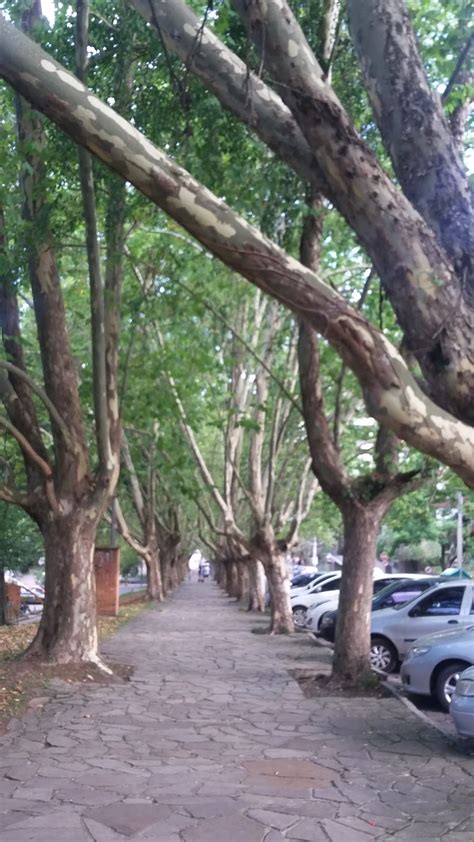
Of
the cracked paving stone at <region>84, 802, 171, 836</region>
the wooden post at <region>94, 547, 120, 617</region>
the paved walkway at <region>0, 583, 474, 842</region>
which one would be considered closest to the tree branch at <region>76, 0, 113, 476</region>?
the paved walkway at <region>0, 583, 474, 842</region>

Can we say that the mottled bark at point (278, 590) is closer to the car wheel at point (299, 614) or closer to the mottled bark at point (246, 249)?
the car wheel at point (299, 614)

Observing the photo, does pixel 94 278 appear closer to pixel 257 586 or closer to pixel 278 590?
pixel 278 590

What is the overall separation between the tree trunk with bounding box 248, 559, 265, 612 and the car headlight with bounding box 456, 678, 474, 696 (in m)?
22.0

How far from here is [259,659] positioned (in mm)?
17859

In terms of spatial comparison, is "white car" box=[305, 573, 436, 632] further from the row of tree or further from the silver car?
the silver car

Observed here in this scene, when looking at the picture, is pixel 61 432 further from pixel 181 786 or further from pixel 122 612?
pixel 122 612

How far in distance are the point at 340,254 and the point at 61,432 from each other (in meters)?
6.01

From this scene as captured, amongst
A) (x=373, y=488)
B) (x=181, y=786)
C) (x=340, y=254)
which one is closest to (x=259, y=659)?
(x=373, y=488)

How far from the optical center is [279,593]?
23.4m

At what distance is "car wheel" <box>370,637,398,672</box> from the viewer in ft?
54.2

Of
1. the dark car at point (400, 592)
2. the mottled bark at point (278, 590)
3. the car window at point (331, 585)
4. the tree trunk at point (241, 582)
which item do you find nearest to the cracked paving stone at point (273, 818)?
the dark car at point (400, 592)

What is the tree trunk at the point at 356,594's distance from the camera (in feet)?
45.1

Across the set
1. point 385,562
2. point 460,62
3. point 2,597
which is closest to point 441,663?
point 460,62

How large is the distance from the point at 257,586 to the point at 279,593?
9006mm
